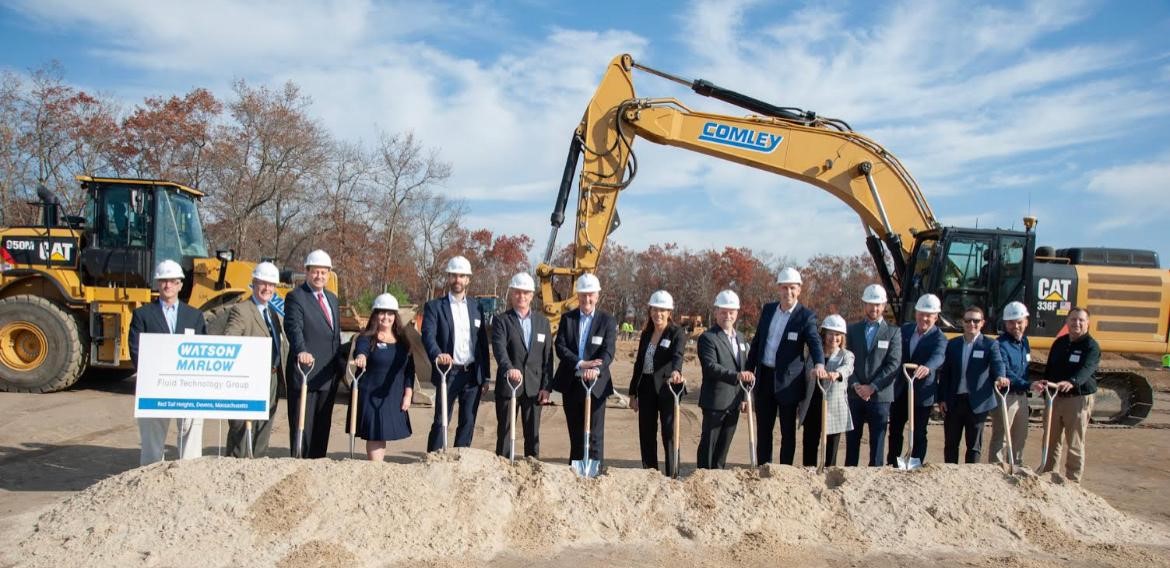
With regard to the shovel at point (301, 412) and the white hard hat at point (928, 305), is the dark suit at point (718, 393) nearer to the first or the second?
the white hard hat at point (928, 305)

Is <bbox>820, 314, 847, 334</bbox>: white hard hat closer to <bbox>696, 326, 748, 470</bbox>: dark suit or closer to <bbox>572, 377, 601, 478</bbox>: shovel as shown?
<bbox>696, 326, 748, 470</bbox>: dark suit

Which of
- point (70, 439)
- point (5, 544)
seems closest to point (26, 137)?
point (70, 439)

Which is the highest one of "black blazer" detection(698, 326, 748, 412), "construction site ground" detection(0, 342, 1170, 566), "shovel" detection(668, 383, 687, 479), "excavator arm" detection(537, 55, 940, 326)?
"excavator arm" detection(537, 55, 940, 326)

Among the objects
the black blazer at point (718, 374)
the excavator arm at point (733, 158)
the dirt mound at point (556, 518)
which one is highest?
the excavator arm at point (733, 158)

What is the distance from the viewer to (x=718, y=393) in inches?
229

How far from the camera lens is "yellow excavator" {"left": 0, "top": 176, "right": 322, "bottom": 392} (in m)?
10.5

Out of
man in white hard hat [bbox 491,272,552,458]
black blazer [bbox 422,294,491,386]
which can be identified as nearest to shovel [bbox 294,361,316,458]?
black blazer [bbox 422,294,491,386]

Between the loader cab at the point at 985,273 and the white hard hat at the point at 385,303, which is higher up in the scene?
the loader cab at the point at 985,273

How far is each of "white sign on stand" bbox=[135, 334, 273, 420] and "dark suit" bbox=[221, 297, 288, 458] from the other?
168 millimetres

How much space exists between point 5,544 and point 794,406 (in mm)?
5342

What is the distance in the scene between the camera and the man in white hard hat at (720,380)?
5.78 metres

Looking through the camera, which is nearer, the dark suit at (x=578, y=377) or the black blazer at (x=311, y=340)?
the black blazer at (x=311, y=340)

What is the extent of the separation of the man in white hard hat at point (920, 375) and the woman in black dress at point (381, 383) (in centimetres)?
397

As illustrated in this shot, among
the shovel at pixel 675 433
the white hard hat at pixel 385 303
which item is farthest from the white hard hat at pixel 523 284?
the shovel at pixel 675 433
